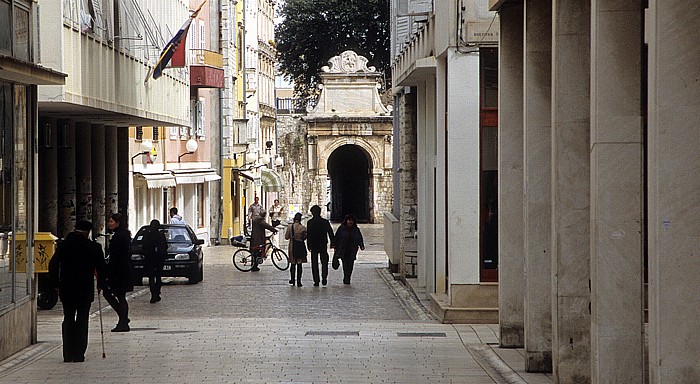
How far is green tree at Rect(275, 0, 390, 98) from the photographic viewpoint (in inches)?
2955

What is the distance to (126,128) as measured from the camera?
3681cm

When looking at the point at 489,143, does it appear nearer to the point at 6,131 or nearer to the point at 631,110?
the point at 6,131

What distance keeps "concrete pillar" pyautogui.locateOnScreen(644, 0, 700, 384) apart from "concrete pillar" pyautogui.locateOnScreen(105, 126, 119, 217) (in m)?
26.6

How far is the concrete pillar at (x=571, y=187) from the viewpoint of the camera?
12359 millimetres

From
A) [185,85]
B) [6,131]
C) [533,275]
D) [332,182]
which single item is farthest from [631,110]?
[332,182]

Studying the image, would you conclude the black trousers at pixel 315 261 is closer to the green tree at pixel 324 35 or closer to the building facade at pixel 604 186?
the building facade at pixel 604 186

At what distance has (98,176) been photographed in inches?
1300

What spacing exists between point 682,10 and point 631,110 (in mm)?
2471

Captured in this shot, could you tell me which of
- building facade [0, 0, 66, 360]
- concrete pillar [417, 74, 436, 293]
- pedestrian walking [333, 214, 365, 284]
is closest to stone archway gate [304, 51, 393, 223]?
pedestrian walking [333, 214, 365, 284]

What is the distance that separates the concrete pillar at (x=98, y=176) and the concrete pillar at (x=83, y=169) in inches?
37.0

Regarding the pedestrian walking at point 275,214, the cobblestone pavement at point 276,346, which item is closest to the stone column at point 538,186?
the cobblestone pavement at point 276,346

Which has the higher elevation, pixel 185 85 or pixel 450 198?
pixel 185 85

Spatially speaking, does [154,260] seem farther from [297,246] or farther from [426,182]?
[426,182]

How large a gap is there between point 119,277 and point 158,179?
22020mm
